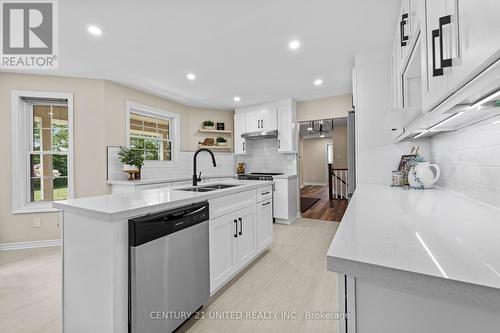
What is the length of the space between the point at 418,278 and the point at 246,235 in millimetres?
1936

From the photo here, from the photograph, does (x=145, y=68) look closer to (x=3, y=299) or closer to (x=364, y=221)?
(x=3, y=299)

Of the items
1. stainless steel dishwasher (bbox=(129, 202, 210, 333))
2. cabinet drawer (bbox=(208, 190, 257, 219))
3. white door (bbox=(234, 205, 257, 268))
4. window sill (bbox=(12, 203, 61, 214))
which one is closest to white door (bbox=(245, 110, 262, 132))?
cabinet drawer (bbox=(208, 190, 257, 219))

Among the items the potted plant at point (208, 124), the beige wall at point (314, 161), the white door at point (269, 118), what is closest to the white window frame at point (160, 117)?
the potted plant at point (208, 124)

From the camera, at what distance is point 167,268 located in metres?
1.37

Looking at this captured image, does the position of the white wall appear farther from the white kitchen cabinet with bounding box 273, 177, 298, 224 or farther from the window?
the window

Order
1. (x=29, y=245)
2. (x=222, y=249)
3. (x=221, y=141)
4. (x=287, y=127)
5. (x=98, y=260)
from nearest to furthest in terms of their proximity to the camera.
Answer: (x=98, y=260) → (x=222, y=249) → (x=29, y=245) → (x=287, y=127) → (x=221, y=141)

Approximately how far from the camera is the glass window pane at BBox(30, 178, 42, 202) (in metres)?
3.21

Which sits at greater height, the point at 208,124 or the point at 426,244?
the point at 208,124

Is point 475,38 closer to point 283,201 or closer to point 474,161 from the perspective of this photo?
point 474,161

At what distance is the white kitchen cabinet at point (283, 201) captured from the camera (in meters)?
4.13

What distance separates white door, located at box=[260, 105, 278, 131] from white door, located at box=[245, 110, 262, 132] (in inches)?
3.3

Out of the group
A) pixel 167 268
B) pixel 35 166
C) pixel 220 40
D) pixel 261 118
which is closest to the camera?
pixel 167 268

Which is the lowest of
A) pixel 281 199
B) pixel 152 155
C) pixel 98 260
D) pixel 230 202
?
pixel 281 199
